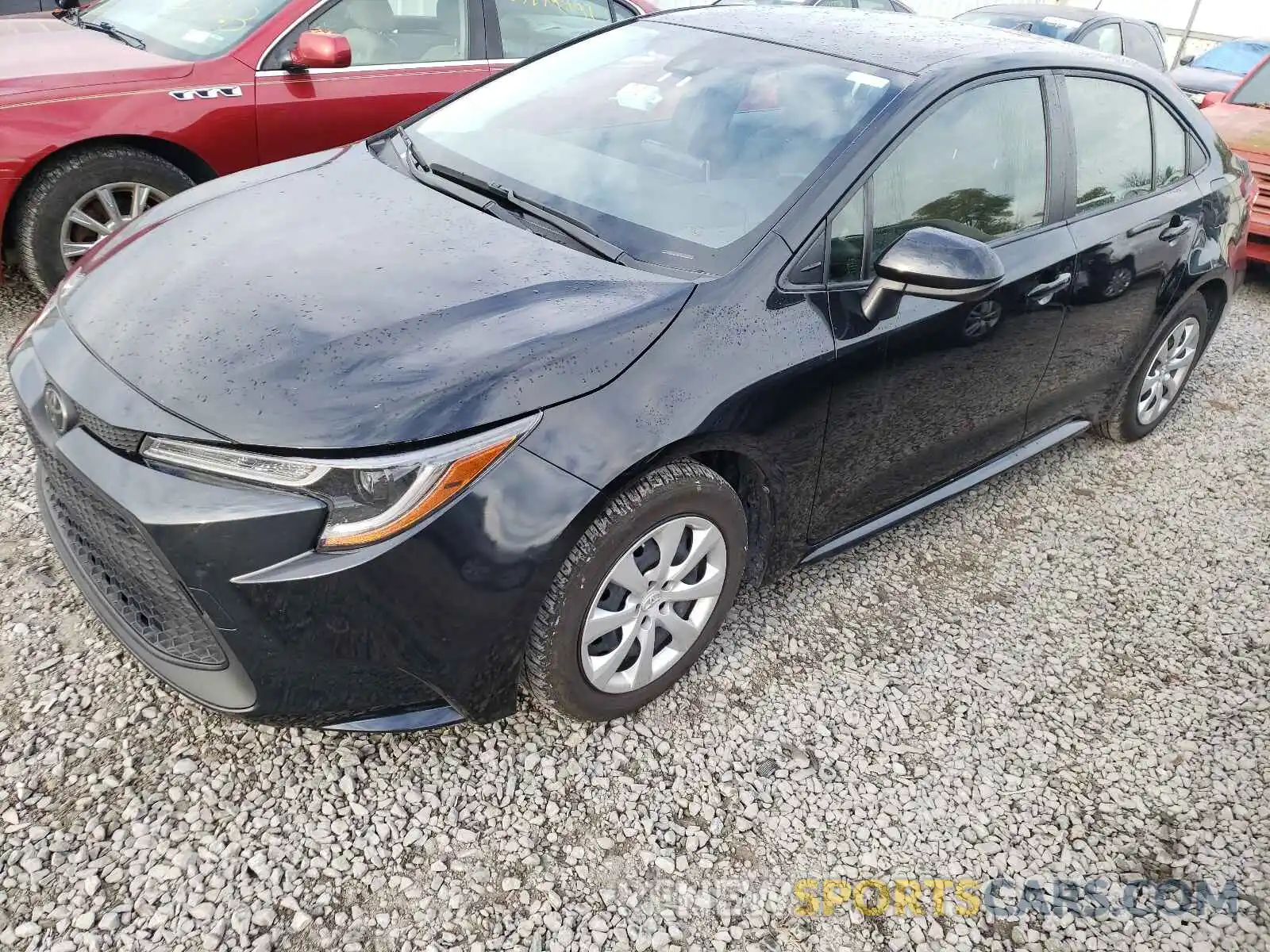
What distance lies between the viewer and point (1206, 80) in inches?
451

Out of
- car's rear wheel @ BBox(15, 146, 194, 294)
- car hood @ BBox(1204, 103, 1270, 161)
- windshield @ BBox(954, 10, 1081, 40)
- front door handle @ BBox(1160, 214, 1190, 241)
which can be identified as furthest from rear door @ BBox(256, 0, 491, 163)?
windshield @ BBox(954, 10, 1081, 40)

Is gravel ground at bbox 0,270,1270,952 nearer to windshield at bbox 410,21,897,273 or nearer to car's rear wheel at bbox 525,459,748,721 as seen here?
car's rear wheel at bbox 525,459,748,721

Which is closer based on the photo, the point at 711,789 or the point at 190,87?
the point at 711,789

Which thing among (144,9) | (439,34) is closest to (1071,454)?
(439,34)

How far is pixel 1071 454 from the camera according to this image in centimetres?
414

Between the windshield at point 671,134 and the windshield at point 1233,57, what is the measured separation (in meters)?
12.4

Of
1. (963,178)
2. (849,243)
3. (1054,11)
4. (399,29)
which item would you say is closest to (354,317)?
(849,243)

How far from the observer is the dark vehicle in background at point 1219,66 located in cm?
1132

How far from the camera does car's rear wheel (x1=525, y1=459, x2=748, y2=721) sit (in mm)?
2076

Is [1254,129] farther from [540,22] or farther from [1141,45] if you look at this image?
[540,22]

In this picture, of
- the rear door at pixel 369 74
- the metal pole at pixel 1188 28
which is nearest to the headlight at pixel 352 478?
the rear door at pixel 369 74

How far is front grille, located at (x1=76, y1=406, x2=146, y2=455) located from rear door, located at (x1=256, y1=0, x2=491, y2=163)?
2840 millimetres

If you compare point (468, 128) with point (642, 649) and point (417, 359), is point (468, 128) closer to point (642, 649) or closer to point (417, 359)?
point (417, 359)

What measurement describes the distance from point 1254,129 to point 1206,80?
6208 mm
